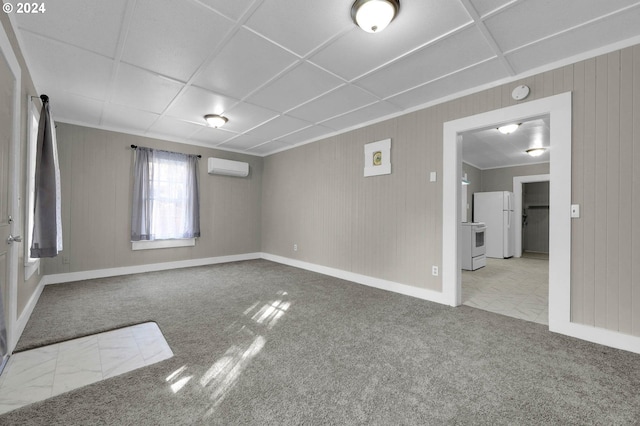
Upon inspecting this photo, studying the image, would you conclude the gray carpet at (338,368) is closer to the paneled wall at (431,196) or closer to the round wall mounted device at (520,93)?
the paneled wall at (431,196)

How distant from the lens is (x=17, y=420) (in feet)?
4.56

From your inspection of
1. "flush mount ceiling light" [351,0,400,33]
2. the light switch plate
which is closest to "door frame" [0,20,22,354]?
"flush mount ceiling light" [351,0,400,33]

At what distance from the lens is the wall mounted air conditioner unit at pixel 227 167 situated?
17.8ft

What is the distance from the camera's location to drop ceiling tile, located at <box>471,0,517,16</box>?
1789mm

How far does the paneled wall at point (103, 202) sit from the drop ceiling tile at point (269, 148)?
904mm

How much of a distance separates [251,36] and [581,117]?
2.89 metres

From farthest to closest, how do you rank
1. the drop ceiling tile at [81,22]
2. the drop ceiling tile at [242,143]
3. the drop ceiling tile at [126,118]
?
the drop ceiling tile at [242,143] < the drop ceiling tile at [126,118] < the drop ceiling tile at [81,22]

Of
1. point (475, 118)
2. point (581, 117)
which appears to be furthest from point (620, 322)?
point (475, 118)

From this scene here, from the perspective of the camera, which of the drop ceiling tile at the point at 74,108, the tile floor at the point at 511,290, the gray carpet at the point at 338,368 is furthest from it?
the drop ceiling tile at the point at 74,108

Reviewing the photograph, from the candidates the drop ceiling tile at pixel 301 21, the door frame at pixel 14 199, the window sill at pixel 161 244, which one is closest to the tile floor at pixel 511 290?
the drop ceiling tile at pixel 301 21

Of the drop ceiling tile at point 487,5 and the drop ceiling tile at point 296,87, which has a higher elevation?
the drop ceiling tile at point 296,87

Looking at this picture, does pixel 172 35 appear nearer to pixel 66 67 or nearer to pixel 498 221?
pixel 66 67

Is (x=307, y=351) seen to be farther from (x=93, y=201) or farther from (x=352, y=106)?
(x=93, y=201)

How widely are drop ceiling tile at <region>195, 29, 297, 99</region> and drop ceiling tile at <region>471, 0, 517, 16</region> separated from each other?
1438 millimetres
